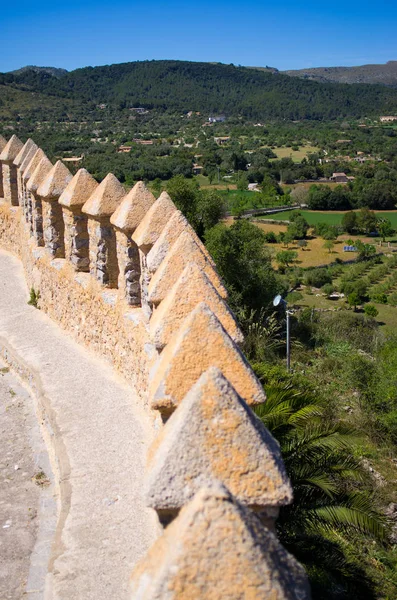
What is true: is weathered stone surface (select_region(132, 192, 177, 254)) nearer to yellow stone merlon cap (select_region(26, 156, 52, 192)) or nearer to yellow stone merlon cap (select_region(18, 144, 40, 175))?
yellow stone merlon cap (select_region(26, 156, 52, 192))

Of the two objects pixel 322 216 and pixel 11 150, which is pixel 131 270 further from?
pixel 322 216

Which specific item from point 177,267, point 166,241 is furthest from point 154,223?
point 177,267

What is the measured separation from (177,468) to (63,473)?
3.26 metres

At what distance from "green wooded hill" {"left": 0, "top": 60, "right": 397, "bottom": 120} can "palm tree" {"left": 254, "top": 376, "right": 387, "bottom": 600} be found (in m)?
103

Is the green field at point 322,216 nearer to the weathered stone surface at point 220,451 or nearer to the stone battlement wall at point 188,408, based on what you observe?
the stone battlement wall at point 188,408

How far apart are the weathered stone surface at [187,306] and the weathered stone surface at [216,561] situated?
2.36m

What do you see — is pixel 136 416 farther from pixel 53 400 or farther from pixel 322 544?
pixel 322 544

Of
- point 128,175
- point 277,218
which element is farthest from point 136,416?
point 277,218

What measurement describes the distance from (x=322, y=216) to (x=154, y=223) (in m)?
53.9

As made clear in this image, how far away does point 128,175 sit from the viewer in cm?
3812

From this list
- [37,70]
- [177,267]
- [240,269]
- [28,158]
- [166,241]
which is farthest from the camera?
[37,70]

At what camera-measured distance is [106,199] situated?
7.83 m

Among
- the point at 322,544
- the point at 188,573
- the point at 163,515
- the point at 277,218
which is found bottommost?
the point at 277,218

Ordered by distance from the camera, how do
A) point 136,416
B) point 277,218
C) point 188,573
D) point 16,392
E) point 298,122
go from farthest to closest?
1. point 298,122
2. point 277,218
3. point 16,392
4. point 136,416
5. point 188,573
